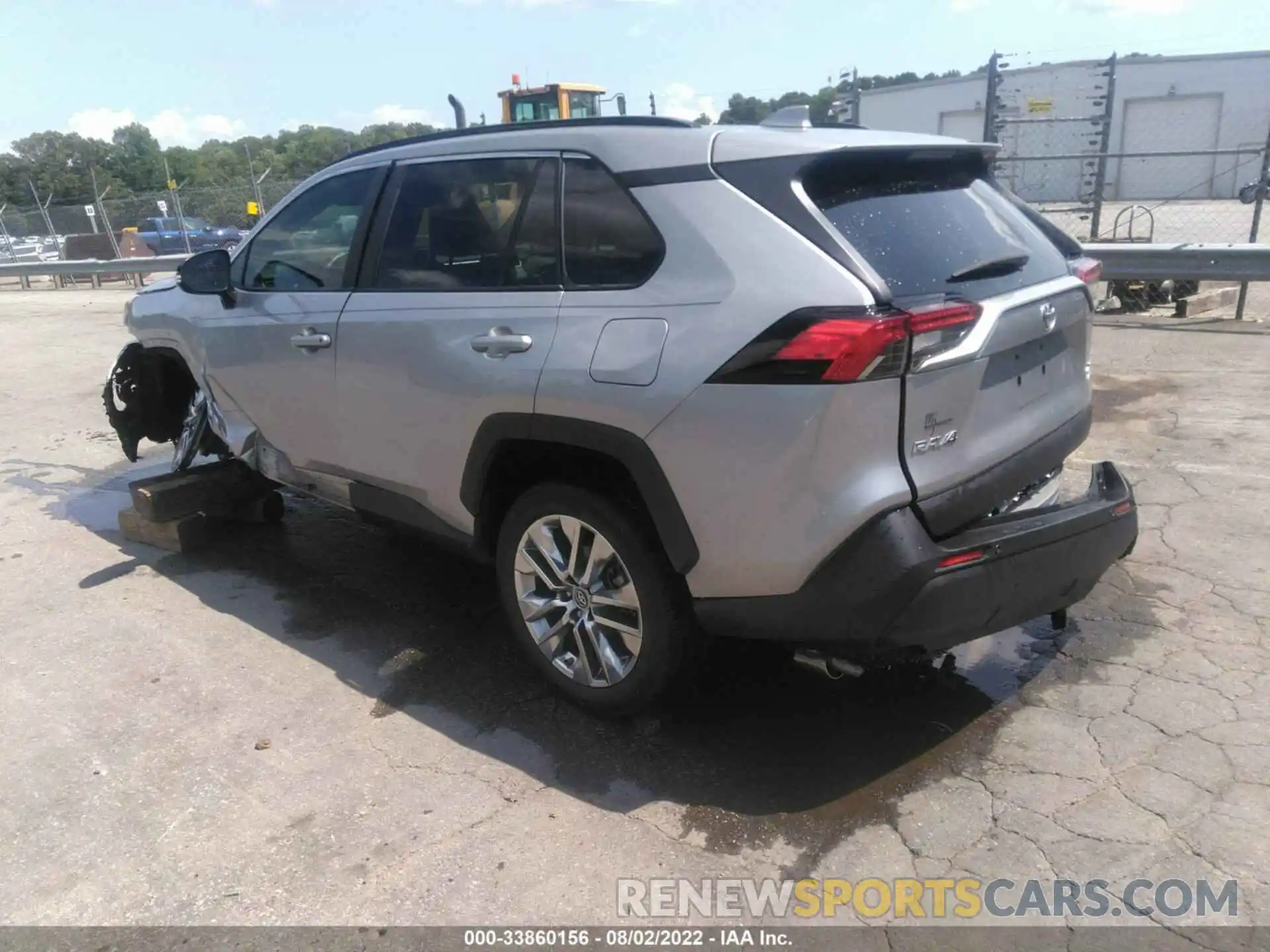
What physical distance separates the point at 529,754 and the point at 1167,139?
105 feet

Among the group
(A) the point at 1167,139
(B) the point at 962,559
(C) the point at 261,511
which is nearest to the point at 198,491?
(C) the point at 261,511

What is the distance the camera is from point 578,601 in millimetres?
3234

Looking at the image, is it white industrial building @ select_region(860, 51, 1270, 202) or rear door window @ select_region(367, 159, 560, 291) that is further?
white industrial building @ select_region(860, 51, 1270, 202)

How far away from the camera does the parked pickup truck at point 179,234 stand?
2445cm

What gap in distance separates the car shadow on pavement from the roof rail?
196 cm

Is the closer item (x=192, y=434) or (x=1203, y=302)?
(x=192, y=434)

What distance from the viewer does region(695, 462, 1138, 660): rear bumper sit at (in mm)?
2553

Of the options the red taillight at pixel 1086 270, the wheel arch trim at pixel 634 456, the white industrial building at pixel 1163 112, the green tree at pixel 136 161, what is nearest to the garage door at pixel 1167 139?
the white industrial building at pixel 1163 112

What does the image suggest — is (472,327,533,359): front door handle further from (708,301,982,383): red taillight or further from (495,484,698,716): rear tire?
(708,301,982,383): red taillight

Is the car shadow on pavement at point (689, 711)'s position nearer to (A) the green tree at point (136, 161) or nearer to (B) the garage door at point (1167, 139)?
(B) the garage door at point (1167, 139)

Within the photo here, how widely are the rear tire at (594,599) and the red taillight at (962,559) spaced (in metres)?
0.81

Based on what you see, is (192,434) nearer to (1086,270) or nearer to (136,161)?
(1086,270)

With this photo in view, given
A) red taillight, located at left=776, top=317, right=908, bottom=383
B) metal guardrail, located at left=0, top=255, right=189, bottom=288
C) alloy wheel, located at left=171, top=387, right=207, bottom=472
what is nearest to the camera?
red taillight, located at left=776, top=317, right=908, bottom=383

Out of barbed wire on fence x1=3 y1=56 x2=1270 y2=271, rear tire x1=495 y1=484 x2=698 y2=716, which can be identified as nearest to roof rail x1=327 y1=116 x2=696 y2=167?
rear tire x1=495 y1=484 x2=698 y2=716
